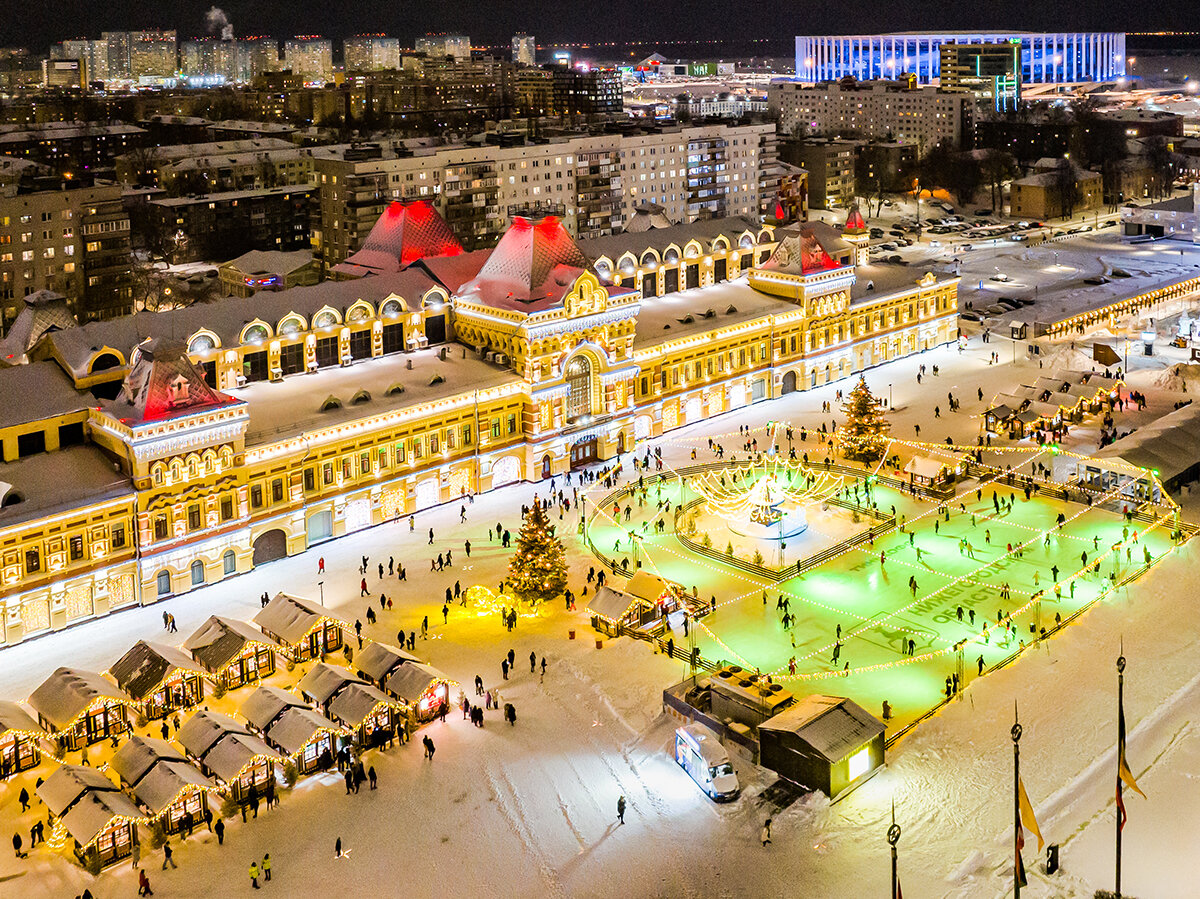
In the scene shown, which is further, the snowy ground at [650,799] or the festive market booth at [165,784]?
the festive market booth at [165,784]

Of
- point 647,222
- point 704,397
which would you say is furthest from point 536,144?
point 704,397

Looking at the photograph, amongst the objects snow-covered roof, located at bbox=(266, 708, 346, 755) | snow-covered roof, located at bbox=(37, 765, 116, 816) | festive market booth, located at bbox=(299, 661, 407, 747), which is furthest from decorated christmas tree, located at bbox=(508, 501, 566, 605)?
snow-covered roof, located at bbox=(37, 765, 116, 816)

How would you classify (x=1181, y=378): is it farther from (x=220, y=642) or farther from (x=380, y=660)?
(x=220, y=642)

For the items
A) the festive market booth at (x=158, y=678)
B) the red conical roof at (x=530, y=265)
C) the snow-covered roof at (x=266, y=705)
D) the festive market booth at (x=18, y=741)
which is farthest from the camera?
the red conical roof at (x=530, y=265)

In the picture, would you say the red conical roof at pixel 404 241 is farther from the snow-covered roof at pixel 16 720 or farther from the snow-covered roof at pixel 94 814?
the snow-covered roof at pixel 94 814

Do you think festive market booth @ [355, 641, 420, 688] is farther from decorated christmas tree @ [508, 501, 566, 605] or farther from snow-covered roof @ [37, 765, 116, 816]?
snow-covered roof @ [37, 765, 116, 816]

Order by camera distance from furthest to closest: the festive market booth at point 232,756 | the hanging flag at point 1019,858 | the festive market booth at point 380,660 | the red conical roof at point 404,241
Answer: the red conical roof at point 404,241 → the festive market booth at point 380,660 → the festive market booth at point 232,756 → the hanging flag at point 1019,858

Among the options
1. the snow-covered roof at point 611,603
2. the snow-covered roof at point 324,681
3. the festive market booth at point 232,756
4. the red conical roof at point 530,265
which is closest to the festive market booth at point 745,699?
the snow-covered roof at point 611,603
